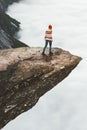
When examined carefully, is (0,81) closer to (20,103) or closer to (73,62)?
(20,103)

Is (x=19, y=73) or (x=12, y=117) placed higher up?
(x=19, y=73)

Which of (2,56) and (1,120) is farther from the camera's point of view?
(2,56)

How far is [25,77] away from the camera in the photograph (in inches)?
2174

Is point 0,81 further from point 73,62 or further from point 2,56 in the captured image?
point 73,62

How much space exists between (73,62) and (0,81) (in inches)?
451

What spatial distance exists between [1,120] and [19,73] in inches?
272

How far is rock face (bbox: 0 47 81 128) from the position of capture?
54.7 m

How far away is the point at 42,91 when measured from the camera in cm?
5738

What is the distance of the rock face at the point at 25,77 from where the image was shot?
5469 centimetres

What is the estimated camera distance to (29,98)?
56562mm

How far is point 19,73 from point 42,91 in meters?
4.38

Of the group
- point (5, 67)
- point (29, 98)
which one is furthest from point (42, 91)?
point (5, 67)

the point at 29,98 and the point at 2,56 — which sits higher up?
the point at 2,56

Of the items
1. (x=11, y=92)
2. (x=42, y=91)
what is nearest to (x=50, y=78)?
(x=42, y=91)
